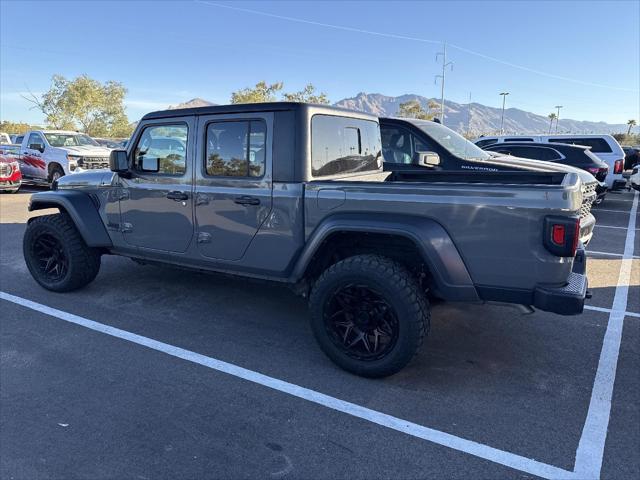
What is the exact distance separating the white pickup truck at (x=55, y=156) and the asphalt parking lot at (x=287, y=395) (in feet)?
A: 32.3

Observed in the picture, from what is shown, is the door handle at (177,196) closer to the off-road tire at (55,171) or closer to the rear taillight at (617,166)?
the off-road tire at (55,171)

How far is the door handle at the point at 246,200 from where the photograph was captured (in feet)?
12.1

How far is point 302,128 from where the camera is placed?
3559 millimetres

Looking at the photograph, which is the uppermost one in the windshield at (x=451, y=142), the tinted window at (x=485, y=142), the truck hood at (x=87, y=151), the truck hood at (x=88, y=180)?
the tinted window at (x=485, y=142)

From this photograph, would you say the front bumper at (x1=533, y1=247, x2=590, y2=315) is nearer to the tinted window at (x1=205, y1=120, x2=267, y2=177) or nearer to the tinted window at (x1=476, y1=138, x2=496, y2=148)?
the tinted window at (x1=205, y1=120, x2=267, y2=177)

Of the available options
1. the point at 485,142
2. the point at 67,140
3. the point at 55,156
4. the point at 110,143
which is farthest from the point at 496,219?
the point at 110,143

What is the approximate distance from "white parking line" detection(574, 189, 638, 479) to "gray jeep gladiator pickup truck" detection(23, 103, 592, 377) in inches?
27.6

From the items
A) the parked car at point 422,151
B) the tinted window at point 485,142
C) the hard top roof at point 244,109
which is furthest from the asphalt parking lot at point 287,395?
the tinted window at point 485,142

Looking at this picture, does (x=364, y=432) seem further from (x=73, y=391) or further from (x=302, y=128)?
(x=302, y=128)

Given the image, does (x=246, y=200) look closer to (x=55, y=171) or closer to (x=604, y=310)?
(x=604, y=310)

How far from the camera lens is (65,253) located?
4.85 meters

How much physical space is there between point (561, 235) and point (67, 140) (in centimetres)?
1520

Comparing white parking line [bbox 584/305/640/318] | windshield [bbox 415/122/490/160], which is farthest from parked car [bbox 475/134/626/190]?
white parking line [bbox 584/305/640/318]

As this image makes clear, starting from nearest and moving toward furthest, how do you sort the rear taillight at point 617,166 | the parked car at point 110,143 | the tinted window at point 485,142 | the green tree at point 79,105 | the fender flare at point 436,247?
the fender flare at point 436,247, the tinted window at point 485,142, the rear taillight at point 617,166, the parked car at point 110,143, the green tree at point 79,105
